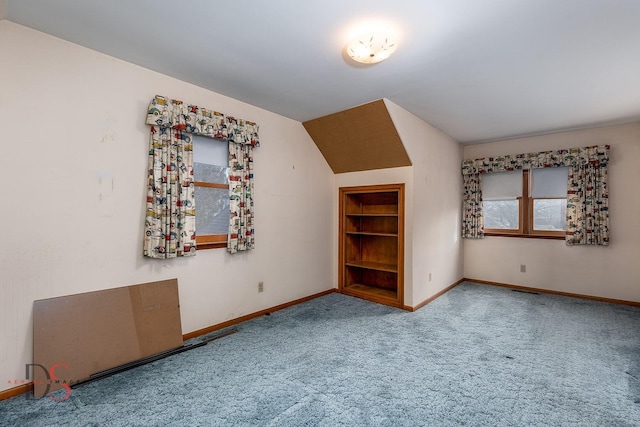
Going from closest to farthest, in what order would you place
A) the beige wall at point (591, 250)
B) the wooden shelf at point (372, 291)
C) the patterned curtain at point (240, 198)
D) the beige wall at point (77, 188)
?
the beige wall at point (77, 188) → the patterned curtain at point (240, 198) → the beige wall at point (591, 250) → the wooden shelf at point (372, 291)

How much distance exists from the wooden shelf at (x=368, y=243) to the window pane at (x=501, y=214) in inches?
72.9

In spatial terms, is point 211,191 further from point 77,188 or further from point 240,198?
point 77,188

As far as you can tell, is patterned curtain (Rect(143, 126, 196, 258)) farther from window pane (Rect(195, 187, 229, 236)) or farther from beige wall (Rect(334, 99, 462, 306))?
beige wall (Rect(334, 99, 462, 306))

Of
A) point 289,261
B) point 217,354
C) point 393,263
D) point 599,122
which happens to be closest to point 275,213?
point 289,261

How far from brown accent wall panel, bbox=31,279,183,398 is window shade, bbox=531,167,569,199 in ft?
16.8

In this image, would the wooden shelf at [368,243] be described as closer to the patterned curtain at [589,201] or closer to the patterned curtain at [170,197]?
the patterned curtain at [170,197]

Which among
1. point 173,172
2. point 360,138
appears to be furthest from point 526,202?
point 173,172

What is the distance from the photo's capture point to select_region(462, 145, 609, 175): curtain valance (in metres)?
3.88

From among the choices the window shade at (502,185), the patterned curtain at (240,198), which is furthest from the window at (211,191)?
the window shade at (502,185)

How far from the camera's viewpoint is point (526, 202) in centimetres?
452

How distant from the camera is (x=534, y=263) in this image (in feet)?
14.6

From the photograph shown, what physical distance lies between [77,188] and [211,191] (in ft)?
3.52

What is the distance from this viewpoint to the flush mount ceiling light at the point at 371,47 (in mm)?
1950

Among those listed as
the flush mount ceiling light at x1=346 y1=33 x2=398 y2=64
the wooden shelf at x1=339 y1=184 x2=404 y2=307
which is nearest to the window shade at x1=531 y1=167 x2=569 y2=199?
the wooden shelf at x1=339 y1=184 x2=404 y2=307
